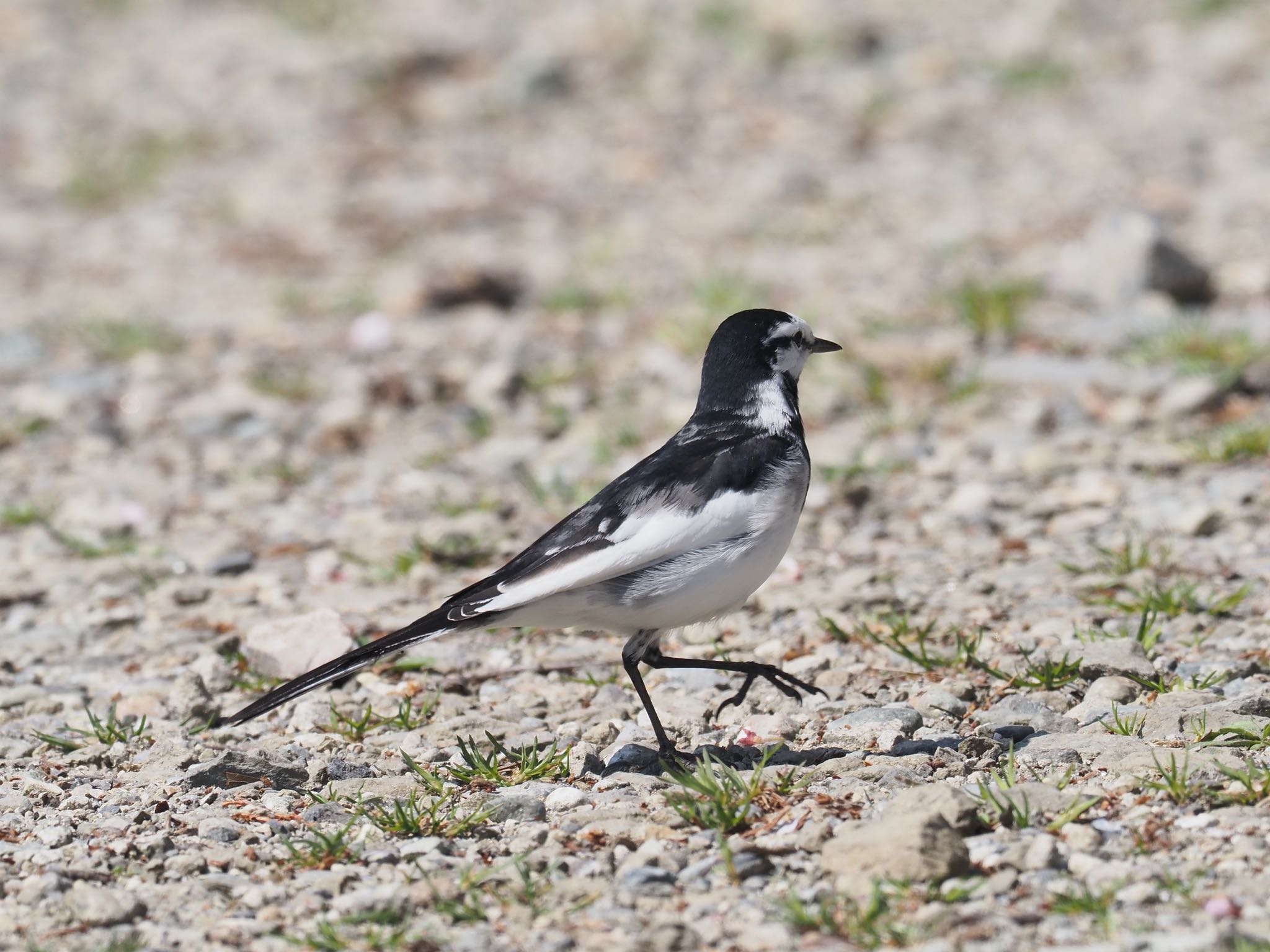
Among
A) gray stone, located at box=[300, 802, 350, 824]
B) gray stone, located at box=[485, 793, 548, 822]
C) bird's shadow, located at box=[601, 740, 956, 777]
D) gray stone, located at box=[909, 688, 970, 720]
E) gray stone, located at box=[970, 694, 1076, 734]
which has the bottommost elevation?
gray stone, located at box=[970, 694, 1076, 734]

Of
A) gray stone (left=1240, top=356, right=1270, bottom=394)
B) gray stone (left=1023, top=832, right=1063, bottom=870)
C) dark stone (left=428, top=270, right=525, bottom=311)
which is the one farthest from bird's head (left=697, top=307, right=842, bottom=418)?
dark stone (left=428, top=270, right=525, bottom=311)

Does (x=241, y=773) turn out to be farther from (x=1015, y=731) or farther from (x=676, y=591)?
(x=1015, y=731)

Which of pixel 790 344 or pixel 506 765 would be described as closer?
pixel 506 765

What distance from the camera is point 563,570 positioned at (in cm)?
443

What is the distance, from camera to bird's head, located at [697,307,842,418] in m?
5.17

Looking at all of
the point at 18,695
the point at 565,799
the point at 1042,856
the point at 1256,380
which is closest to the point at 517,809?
the point at 565,799

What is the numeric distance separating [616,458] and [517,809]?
375 cm

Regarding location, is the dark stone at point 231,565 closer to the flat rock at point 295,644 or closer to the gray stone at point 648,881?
the flat rock at point 295,644

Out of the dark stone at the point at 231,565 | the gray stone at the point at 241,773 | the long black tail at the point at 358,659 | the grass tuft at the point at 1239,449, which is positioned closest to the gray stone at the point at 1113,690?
the long black tail at the point at 358,659

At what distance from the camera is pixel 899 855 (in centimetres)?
354

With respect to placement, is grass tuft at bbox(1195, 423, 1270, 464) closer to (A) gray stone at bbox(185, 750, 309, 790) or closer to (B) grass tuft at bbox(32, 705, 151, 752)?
(A) gray stone at bbox(185, 750, 309, 790)

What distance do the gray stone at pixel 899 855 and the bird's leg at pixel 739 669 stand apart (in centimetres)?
110

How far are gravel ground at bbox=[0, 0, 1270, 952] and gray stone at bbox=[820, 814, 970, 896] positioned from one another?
0.01m

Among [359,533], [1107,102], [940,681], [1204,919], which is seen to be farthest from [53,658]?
[1107,102]
